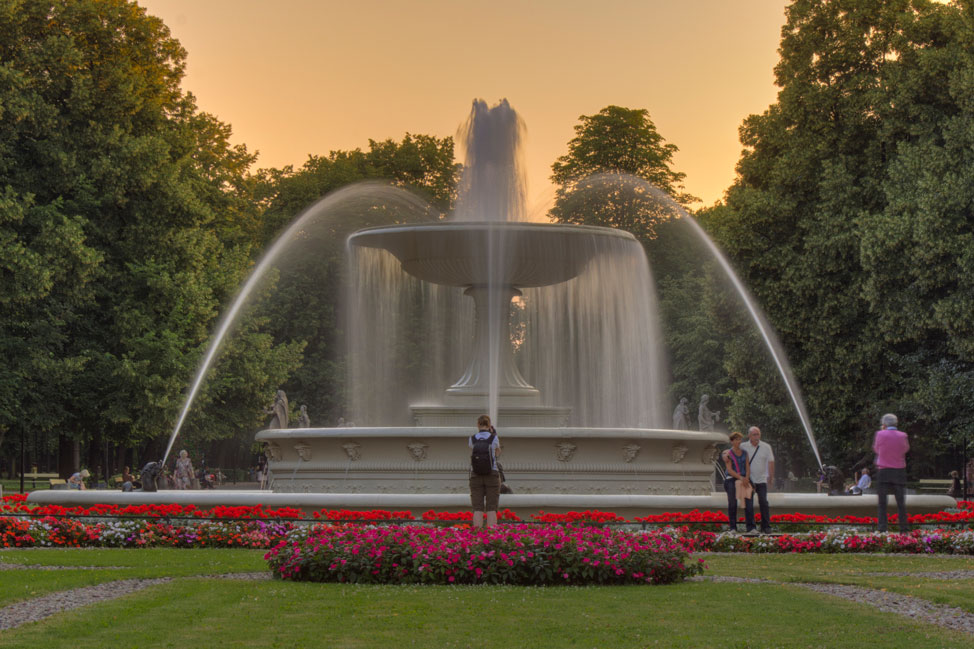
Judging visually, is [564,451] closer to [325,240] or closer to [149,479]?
[149,479]

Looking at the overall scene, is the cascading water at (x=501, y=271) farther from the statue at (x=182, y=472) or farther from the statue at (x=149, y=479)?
the statue at (x=182, y=472)

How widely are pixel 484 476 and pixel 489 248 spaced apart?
707 centimetres

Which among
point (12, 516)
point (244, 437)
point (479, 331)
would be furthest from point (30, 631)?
point (244, 437)

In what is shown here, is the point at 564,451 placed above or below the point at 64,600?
above

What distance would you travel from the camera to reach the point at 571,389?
3938cm

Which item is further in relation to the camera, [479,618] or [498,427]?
[498,427]

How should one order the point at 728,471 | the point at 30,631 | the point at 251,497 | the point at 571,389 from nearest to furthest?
the point at 30,631 → the point at 728,471 → the point at 251,497 → the point at 571,389

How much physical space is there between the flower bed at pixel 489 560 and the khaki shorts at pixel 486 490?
249cm

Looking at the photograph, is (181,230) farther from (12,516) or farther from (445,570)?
(445,570)

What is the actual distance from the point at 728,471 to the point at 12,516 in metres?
8.73

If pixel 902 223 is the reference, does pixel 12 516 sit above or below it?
below

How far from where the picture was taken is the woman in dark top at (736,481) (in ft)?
50.3

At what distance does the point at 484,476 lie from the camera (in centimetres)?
1379

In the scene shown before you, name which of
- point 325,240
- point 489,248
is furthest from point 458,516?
point 325,240
